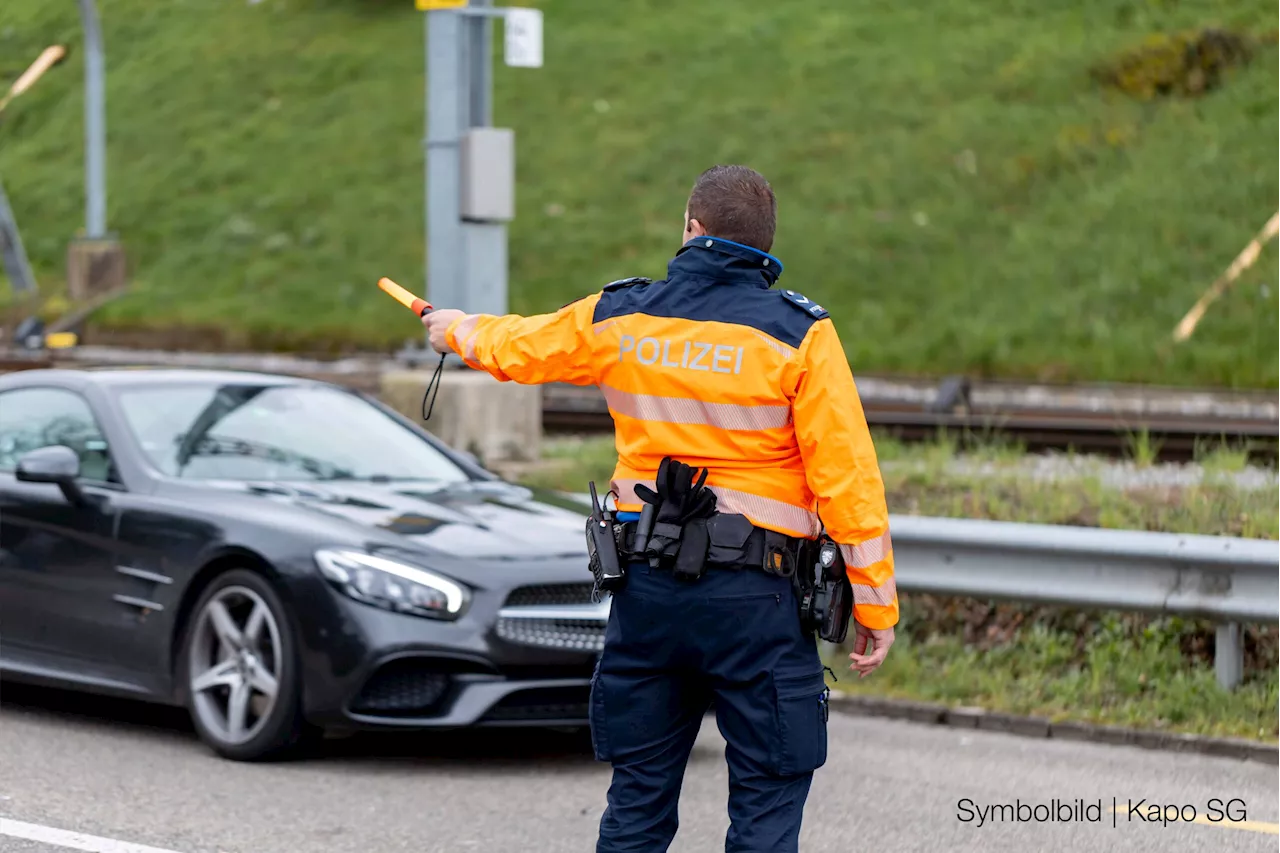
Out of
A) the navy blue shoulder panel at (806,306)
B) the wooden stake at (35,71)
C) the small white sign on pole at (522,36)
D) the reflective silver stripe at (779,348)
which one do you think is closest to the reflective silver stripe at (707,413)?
the reflective silver stripe at (779,348)

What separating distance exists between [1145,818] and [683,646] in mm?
2499

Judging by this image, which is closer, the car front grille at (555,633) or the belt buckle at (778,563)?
the belt buckle at (778,563)

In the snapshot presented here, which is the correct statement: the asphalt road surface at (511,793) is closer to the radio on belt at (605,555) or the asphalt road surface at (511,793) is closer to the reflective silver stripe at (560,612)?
the reflective silver stripe at (560,612)

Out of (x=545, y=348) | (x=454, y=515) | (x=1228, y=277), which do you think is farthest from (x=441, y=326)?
(x=1228, y=277)

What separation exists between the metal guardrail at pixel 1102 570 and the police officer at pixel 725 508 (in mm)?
3482

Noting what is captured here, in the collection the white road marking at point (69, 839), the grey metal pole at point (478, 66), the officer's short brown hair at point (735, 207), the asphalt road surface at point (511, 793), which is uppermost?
the grey metal pole at point (478, 66)

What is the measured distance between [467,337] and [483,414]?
7.14 meters

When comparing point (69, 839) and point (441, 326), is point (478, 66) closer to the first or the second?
point (69, 839)

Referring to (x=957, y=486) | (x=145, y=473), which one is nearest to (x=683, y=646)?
(x=145, y=473)

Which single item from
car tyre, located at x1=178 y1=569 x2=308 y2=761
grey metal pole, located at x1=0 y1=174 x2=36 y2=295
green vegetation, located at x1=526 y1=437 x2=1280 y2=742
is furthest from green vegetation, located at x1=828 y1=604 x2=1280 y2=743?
grey metal pole, located at x1=0 y1=174 x2=36 y2=295

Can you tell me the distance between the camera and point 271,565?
20.6ft

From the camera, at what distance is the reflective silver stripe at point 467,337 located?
→ 13.6ft

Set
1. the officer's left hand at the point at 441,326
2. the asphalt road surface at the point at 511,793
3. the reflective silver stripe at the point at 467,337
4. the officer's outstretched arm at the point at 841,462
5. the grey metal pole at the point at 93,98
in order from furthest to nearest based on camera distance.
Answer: the grey metal pole at the point at 93,98, the asphalt road surface at the point at 511,793, the officer's left hand at the point at 441,326, the reflective silver stripe at the point at 467,337, the officer's outstretched arm at the point at 841,462

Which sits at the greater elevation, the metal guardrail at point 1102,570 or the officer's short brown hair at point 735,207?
the officer's short brown hair at point 735,207
